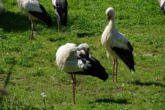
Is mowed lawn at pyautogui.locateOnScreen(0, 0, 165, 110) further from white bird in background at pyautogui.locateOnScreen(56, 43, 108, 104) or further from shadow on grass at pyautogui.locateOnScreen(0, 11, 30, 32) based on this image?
white bird in background at pyautogui.locateOnScreen(56, 43, 108, 104)

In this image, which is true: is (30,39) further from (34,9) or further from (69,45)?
(69,45)

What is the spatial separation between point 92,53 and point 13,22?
11.5 feet

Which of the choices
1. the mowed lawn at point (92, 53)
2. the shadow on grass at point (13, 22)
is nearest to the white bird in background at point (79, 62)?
the mowed lawn at point (92, 53)

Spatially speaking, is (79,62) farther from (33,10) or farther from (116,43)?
(33,10)

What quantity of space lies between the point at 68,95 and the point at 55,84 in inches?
27.7

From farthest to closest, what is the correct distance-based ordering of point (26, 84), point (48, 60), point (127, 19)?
1. point (127, 19)
2. point (48, 60)
3. point (26, 84)

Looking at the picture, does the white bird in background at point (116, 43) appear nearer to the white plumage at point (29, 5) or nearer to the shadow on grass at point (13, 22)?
the white plumage at point (29, 5)

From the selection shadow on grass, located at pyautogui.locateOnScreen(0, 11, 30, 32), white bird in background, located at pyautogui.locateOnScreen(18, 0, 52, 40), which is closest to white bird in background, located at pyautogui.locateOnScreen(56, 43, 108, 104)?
white bird in background, located at pyautogui.locateOnScreen(18, 0, 52, 40)

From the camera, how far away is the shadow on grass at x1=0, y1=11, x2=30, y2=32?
11111mm

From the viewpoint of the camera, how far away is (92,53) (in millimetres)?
9375

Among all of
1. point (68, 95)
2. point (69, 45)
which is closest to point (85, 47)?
point (69, 45)

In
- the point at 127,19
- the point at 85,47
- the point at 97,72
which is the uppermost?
the point at 127,19

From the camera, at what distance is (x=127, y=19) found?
12328mm

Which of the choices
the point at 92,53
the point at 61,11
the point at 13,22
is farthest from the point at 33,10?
the point at 92,53
